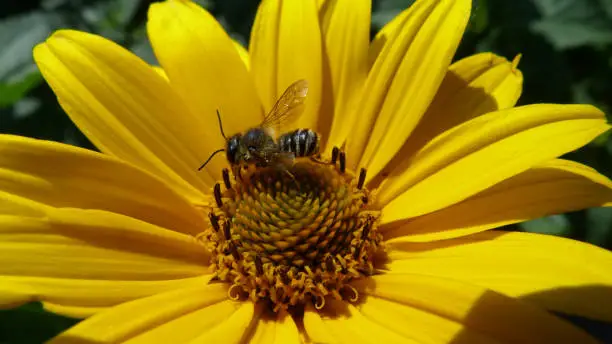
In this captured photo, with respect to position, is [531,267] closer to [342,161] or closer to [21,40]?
[342,161]

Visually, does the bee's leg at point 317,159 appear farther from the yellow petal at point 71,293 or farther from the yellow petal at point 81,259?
the yellow petal at point 71,293

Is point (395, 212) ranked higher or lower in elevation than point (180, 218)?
lower

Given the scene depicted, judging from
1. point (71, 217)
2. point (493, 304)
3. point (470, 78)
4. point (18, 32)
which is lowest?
point (493, 304)

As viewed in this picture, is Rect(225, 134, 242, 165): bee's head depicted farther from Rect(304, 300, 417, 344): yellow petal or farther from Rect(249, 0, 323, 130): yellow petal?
Rect(304, 300, 417, 344): yellow petal

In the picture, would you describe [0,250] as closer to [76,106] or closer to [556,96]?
[76,106]

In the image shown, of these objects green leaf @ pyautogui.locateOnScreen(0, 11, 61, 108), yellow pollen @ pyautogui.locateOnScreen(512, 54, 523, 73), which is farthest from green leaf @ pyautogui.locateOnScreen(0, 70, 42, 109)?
yellow pollen @ pyautogui.locateOnScreen(512, 54, 523, 73)

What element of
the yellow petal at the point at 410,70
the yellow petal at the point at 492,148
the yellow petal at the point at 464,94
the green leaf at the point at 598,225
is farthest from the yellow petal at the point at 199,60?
the green leaf at the point at 598,225

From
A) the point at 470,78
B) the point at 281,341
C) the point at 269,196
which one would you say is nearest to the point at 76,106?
the point at 269,196
